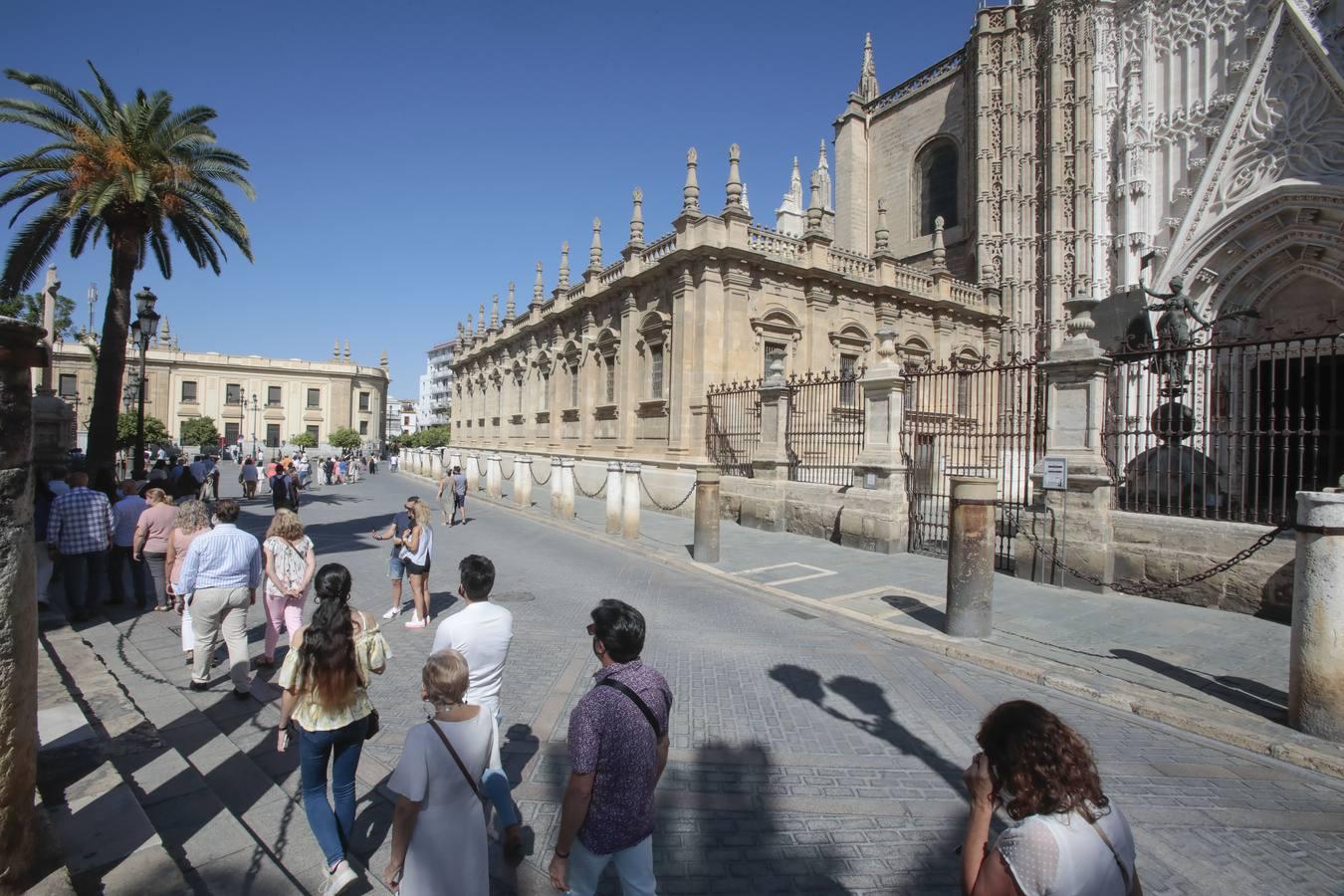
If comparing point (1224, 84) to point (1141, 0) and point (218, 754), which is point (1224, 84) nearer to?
point (1141, 0)

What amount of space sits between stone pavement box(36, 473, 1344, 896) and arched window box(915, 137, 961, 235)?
26245 millimetres

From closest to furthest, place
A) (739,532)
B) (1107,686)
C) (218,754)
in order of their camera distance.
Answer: (218,754) < (1107,686) < (739,532)

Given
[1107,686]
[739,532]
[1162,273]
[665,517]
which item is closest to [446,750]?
[1107,686]

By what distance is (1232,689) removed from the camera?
538 cm

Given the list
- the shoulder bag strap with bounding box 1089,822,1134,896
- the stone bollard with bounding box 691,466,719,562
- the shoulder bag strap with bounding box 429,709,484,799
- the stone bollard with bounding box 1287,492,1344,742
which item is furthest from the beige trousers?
the stone bollard with bounding box 1287,492,1344,742

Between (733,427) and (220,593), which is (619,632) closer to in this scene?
(220,593)

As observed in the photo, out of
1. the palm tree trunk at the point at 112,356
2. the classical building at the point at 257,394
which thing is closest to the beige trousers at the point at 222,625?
the palm tree trunk at the point at 112,356

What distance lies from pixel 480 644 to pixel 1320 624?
18.5 feet

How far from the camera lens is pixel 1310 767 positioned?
13.9 ft

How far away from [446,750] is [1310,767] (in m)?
5.38

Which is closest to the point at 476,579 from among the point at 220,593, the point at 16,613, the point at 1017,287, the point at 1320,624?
the point at 16,613

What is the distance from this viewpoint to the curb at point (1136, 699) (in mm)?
4348

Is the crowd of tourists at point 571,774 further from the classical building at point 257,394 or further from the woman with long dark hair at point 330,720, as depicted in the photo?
the classical building at point 257,394

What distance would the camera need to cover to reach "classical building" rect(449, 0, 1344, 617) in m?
11.9
